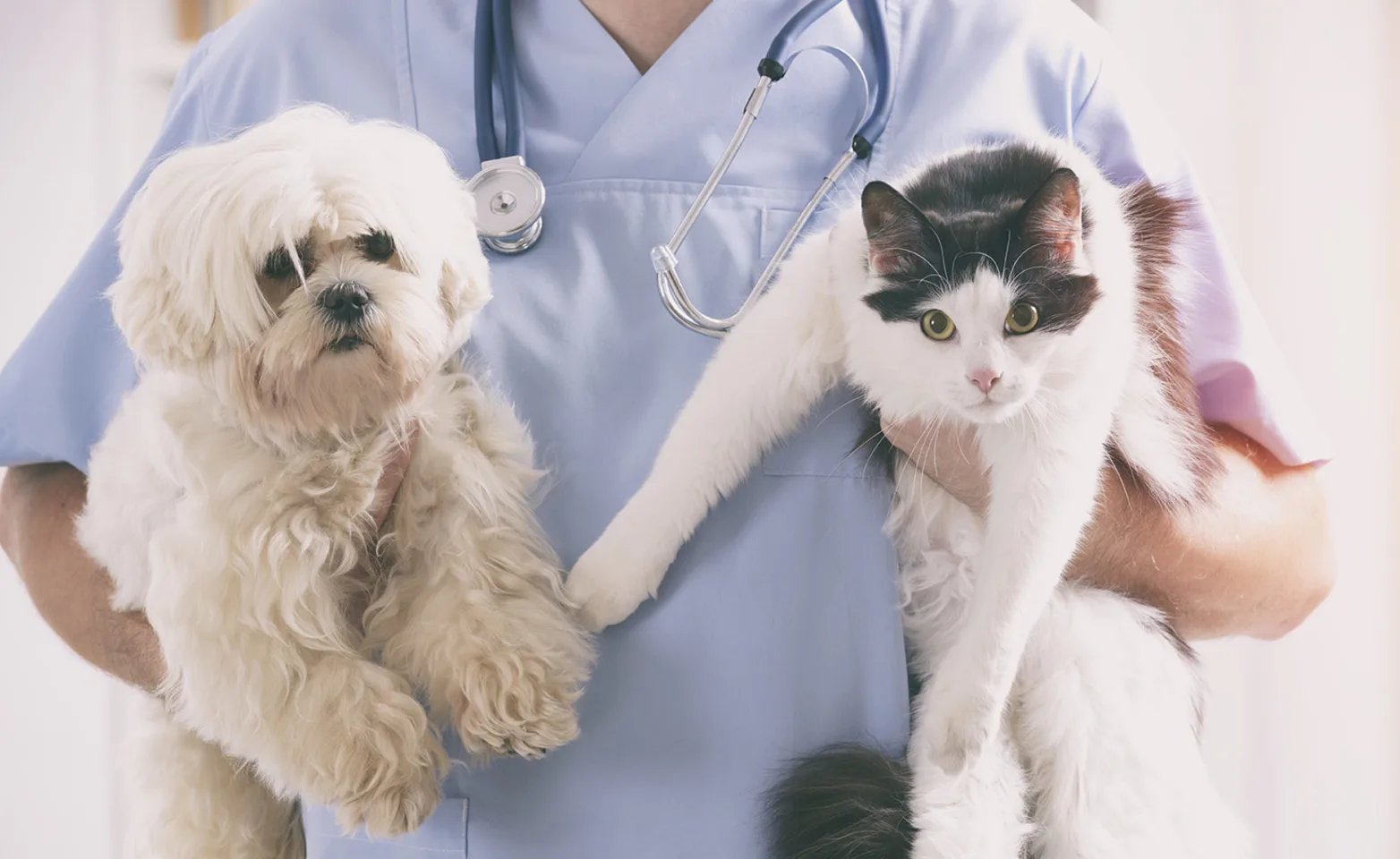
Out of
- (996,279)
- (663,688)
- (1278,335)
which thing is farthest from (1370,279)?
(663,688)

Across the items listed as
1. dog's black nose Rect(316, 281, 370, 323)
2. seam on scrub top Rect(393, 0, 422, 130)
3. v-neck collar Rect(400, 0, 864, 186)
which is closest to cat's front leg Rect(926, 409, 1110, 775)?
v-neck collar Rect(400, 0, 864, 186)

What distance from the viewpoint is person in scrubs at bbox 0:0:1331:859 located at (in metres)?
0.97

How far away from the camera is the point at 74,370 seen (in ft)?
3.77

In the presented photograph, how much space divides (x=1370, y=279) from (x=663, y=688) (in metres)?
1.24

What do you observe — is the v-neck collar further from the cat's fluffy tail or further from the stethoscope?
the cat's fluffy tail

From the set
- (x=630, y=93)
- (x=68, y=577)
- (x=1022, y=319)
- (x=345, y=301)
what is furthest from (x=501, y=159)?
(x=68, y=577)

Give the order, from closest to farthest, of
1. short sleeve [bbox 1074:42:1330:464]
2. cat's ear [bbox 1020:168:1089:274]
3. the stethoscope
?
cat's ear [bbox 1020:168:1089:274] → the stethoscope → short sleeve [bbox 1074:42:1330:464]

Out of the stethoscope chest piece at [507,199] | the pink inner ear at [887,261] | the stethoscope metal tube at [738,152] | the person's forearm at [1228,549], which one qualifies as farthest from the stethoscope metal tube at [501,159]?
the person's forearm at [1228,549]

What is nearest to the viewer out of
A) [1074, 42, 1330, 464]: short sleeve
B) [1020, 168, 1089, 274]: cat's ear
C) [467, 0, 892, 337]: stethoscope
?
[1020, 168, 1089, 274]: cat's ear

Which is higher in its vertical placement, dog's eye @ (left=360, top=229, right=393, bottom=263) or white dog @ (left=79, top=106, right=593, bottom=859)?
dog's eye @ (left=360, top=229, right=393, bottom=263)

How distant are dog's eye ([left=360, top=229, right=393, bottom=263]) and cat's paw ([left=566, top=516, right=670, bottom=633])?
277mm

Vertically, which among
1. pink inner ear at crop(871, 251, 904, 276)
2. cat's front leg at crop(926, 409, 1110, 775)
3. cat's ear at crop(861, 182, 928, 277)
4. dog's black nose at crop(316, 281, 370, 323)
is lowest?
cat's front leg at crop(926, 409, 1110, 775)

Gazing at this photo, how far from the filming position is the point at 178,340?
34.4 inches

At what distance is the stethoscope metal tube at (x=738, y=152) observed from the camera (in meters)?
0.97
